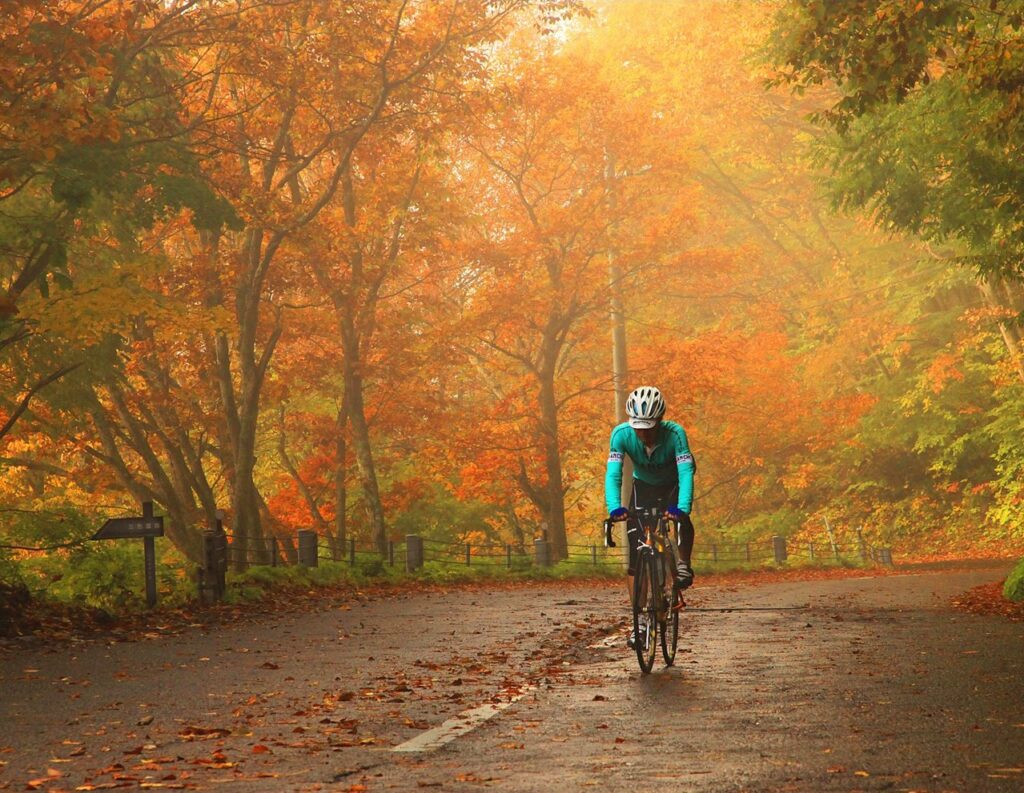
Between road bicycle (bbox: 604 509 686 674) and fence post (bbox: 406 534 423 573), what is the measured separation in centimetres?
1977

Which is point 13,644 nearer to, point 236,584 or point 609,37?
point 236,584

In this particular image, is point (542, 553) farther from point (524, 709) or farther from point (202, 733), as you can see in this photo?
point (202, 733)

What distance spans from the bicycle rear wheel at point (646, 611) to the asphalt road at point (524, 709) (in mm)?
194

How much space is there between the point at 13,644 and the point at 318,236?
41.2 ft

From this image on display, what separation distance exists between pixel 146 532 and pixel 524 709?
940 cm

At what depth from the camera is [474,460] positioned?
35.4 metres

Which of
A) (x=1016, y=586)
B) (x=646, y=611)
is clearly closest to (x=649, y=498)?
(x=646, y=611)

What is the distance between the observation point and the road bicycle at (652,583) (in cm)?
993

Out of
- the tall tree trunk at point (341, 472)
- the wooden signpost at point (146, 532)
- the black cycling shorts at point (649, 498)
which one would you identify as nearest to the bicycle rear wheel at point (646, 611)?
the black cycling shorts at point (649, 498)

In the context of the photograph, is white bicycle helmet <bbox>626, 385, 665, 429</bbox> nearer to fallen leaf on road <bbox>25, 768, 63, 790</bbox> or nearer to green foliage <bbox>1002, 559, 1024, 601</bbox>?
fallen leaf on road <bbox>25, 768, 63, 790</bbox>

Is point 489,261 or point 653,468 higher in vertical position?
point 489,261

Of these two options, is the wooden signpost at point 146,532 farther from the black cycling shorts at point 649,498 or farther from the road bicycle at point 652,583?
the road bicycle at point 652,583

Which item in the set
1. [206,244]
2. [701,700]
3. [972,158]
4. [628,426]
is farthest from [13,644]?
[206,244]

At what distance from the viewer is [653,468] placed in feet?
33.5
